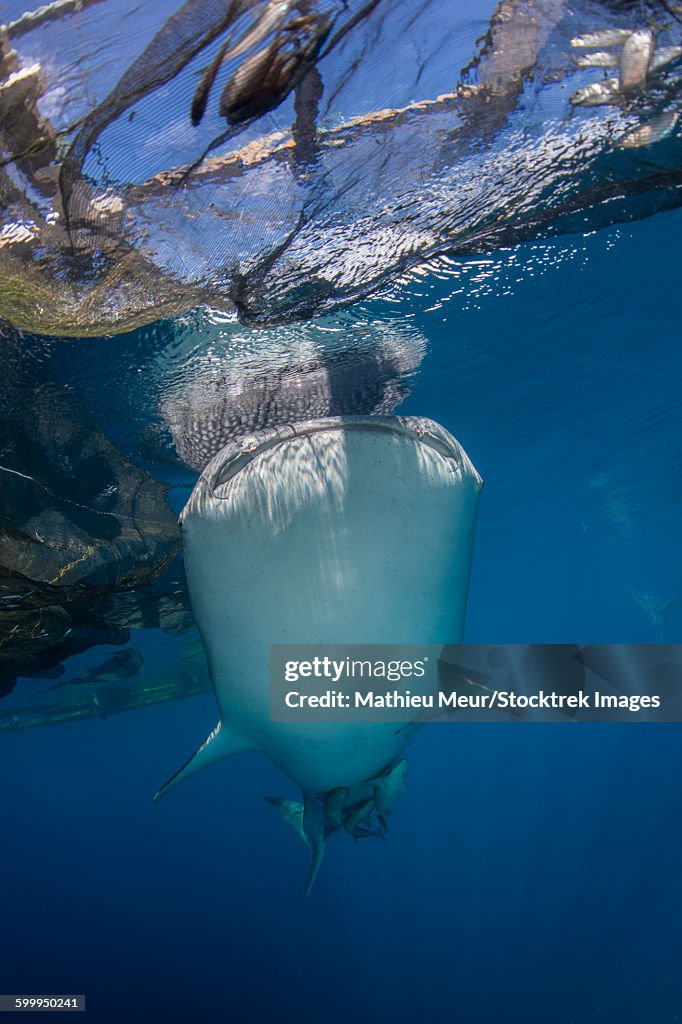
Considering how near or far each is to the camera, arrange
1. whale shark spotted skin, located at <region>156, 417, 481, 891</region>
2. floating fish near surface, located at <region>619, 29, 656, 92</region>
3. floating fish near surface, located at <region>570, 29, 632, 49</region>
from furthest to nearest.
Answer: whale shark spotted skin, located at <region>156, 417, 481, 891</region> → floating fish near surface, located at <region>619, 29, 656, 92</region> → floating fish near surface, located at <region>570, 29, 632, 49</region>

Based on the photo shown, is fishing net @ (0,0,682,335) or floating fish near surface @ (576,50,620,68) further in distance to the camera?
floating fish near surface @ (576,50,620,68)

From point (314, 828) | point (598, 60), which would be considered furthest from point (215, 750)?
point (598, 60)

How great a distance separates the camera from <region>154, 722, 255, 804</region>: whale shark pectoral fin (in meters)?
4.98

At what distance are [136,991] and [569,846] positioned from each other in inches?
989

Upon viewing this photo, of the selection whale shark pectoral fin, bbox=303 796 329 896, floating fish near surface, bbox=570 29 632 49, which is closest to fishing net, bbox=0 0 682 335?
floating fish near surface, bbox=570 29 632 49

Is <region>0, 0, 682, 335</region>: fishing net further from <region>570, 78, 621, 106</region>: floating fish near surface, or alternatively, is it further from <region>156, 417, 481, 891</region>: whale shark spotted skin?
<region>156, 417, 481, 891</region>: whale shark spotted skin

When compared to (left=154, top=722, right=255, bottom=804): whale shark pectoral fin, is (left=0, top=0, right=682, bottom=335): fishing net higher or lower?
higher

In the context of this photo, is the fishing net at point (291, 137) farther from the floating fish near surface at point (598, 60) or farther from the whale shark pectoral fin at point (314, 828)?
the whale shark pectoral fin at point (314, 828)

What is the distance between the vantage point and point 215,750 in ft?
16.9

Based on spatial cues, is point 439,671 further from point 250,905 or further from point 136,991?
point 250,905

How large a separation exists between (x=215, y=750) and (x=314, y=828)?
4.70 ft

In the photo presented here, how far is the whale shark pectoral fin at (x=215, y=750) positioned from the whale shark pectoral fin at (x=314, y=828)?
937mm

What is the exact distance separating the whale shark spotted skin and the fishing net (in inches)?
64.0

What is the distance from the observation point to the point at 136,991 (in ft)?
72.3
